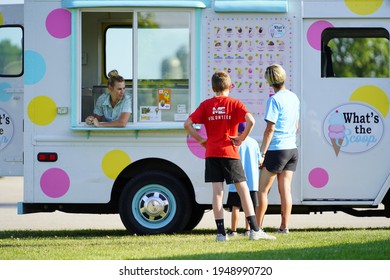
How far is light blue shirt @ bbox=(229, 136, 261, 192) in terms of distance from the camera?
1145cm

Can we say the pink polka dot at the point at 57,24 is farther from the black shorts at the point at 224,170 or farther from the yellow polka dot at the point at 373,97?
the yellow polka dot at the point at 373,97

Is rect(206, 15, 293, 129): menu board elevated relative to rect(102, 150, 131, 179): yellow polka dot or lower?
elevated

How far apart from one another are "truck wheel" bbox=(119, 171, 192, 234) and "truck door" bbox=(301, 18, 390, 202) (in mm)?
1347

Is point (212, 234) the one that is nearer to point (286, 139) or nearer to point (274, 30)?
point (286, 139)

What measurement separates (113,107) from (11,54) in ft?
5.93

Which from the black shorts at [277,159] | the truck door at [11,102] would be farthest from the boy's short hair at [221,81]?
the truck door at [11,102]

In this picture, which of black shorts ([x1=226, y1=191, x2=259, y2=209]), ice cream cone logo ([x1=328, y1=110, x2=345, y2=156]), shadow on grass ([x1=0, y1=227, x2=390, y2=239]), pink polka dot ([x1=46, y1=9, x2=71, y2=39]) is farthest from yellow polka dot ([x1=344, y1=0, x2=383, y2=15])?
pink polka dot ([x1=46, y1=9, x2=71, y2=39])

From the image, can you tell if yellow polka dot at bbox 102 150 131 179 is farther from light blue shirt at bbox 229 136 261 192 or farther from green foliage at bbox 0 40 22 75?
green foliage at bbox 0 40 22 75

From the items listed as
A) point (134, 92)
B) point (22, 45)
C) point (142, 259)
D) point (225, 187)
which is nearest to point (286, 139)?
point (225, 187)

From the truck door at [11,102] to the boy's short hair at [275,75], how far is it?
3.10 meters

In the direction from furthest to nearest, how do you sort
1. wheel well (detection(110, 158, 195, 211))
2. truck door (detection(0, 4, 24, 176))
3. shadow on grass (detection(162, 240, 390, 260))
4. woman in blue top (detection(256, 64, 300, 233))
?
truck door (detection(0, 4, 24, 176))
wheel well (detection(110, 158, 195, 211))
woman in blue top (detection(256, 64, 300, 233))
shadow on grass (detection(162, 240, 390, 260))

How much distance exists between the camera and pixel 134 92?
1220 cm

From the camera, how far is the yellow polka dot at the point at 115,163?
39.6ft

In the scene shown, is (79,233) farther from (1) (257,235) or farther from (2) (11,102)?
(1) (257,235)
